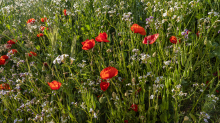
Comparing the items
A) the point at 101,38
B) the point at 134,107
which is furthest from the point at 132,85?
the point at 101,38

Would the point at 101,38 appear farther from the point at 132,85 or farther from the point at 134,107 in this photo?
the point at 134,107

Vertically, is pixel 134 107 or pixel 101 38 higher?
pixel 101 38

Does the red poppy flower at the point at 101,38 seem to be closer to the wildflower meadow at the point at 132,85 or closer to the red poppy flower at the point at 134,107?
the wildflower meadow at the point at 132,85

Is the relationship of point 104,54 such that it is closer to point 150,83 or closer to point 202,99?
point 150,83

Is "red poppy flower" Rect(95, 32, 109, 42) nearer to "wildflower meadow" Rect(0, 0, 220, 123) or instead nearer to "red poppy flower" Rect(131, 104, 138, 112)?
"wildflower meadow" Rect(0, 0, 220, 123)

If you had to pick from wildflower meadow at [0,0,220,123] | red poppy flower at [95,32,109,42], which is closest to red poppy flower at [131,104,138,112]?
wildflower meadow at [0,0,220,123]

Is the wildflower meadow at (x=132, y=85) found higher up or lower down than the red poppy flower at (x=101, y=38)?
lower down

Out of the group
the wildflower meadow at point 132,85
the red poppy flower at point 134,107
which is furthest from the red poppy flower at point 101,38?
the red poppy flower at point 134,107

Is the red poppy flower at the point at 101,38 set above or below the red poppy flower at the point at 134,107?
above

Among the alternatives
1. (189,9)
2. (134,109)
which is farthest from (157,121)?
(189,9)

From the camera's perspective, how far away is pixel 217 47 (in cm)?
189

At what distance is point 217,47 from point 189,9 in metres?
0.65

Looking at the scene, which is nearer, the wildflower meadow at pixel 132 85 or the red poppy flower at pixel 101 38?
the wildflower meadow at pixel 132 85

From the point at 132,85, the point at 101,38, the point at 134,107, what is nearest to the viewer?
the point at 134,107
